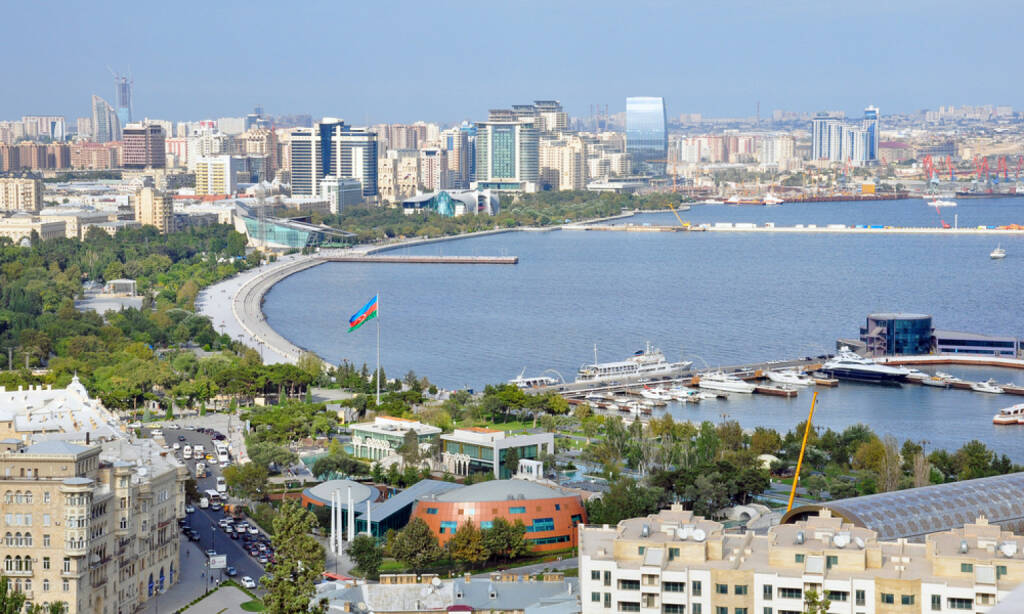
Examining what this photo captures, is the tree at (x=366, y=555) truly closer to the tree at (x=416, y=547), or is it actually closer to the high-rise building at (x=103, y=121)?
the tree at (x=416, y=547)

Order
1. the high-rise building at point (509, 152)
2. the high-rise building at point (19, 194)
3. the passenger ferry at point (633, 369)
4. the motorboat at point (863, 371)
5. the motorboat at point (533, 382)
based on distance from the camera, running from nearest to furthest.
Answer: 1. the motorboat at point (533, 382)
2. the passenger ferry at point (633, 369)
3. the motorboat at point (863, 371)
4. the high-rise building at point (19, 194)
5. the high-rise building at point (509, 152)

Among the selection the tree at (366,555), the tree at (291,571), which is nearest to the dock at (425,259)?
the tree at (366,555)

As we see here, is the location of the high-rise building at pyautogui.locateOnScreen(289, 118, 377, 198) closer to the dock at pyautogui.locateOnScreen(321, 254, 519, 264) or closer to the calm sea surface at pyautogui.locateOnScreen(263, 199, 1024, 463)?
the calm sea surface at pyautogui.locateOnScreen(263, 199, 1024, 463)

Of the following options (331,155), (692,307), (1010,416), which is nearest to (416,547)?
(1010,416)

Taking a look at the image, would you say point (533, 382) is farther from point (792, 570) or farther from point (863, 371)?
point (792, 570)

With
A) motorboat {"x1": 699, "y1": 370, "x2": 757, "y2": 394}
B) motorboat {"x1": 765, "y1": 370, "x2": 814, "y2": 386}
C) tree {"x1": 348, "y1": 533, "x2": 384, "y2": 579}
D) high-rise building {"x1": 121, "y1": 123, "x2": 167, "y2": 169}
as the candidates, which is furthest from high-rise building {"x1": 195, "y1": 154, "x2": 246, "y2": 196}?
tree {"x1": 348, "y1": 533, "x2": 384, "y2": 579}
